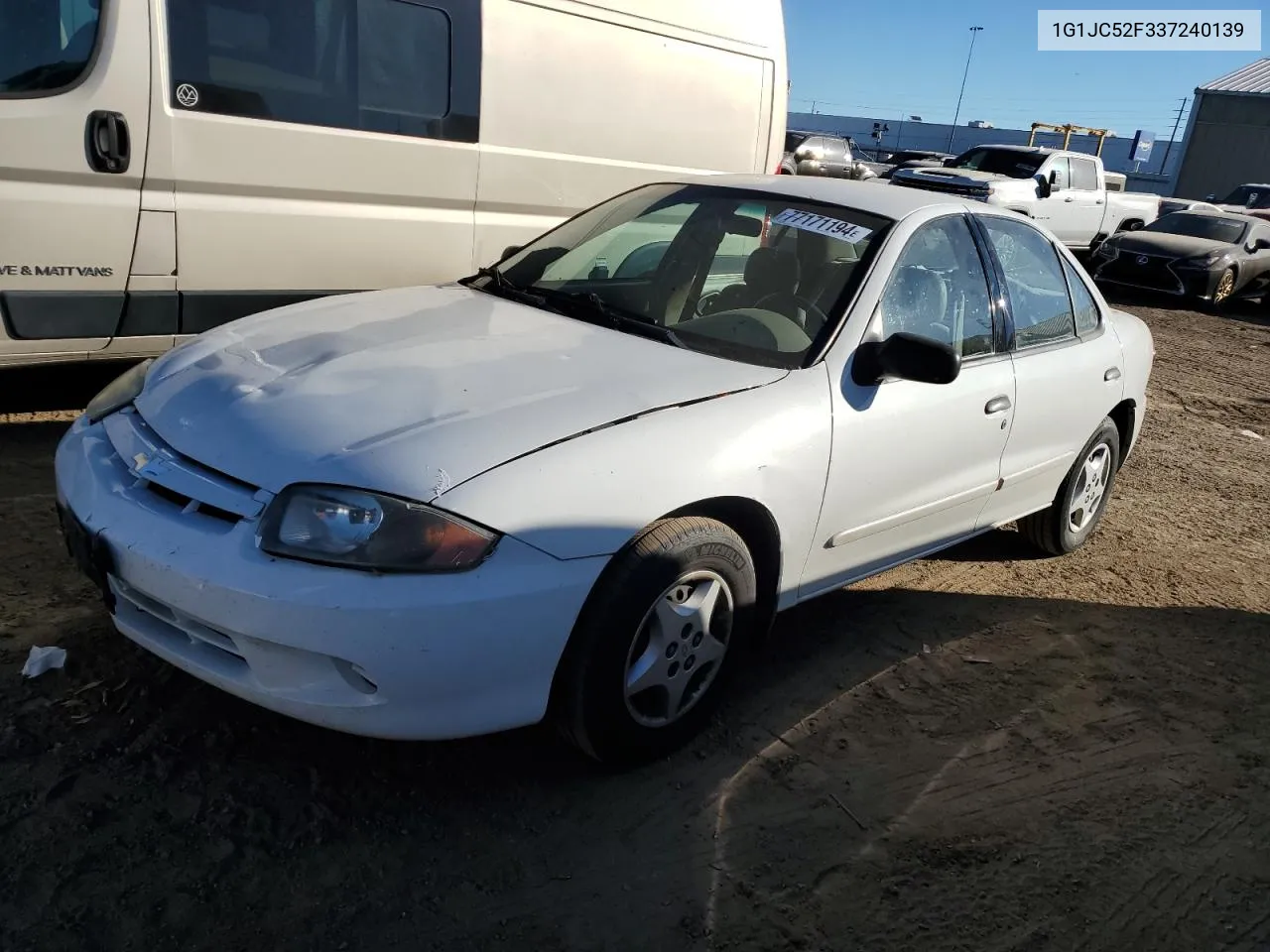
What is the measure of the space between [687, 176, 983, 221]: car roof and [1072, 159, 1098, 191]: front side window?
14.5m

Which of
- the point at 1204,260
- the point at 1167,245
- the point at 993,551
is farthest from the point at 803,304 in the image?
the point at 1167,245

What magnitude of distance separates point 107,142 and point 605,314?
95.5 inches

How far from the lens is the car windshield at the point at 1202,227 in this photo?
587 inches

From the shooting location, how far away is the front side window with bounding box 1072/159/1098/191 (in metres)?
17.0

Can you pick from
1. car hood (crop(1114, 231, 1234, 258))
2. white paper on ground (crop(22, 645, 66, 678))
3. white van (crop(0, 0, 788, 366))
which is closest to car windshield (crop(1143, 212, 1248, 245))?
car hood (crop(1114, 231, 1234, 258))

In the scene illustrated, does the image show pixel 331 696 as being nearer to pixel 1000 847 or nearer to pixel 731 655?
pixel 731 655

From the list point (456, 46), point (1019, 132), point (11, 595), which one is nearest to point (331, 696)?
point (11, 595)

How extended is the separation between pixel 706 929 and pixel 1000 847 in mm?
877

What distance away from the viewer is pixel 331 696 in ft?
7.72

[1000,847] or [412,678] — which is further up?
[412,678]

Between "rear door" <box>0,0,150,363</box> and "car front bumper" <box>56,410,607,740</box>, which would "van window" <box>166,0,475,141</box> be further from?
"car front bumper" <box>56,410,607,740</box>

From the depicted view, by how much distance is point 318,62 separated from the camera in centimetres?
491

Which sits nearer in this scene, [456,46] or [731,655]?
[731,655]

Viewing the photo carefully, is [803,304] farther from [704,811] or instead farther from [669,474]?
[704,811]
